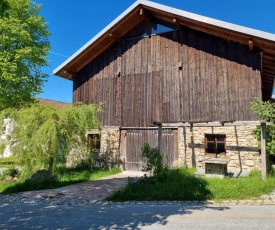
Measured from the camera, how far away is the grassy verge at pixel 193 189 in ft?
26.8

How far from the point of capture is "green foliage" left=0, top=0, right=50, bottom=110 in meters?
16.2

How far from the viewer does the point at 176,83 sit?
13734 mm

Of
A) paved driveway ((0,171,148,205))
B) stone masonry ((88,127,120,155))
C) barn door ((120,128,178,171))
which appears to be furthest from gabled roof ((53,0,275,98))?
paved driveway ((0,171,148,205))

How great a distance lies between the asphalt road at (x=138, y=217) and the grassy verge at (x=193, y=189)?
83 cm

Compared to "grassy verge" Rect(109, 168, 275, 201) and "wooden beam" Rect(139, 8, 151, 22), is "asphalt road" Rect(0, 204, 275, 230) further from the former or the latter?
"wooden beam" Rect(139, 8, 151, 22)

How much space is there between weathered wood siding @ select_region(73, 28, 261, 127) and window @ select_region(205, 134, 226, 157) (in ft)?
3.07

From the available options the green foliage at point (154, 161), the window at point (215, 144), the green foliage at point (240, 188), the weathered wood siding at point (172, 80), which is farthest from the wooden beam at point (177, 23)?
the green foliage at point (240, 188)

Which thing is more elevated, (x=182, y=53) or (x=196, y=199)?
(x=182, y=53)

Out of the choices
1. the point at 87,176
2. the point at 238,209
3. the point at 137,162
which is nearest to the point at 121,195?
the point at 238,209

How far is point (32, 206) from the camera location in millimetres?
7906

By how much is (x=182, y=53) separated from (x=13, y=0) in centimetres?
1179

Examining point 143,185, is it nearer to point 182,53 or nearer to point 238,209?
point 238,209

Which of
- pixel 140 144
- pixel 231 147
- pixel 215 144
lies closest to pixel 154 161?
pixel 215 144

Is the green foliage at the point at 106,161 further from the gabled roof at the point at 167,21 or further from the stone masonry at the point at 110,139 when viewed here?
the gabled roof at the point at 167,21
